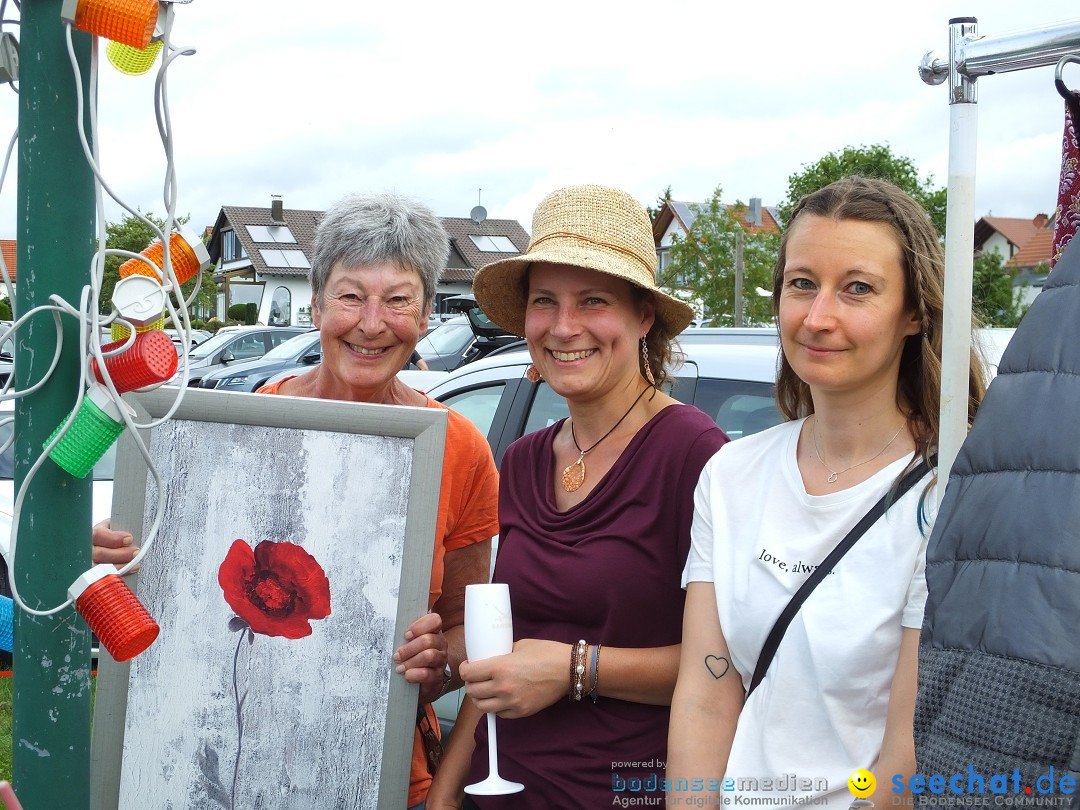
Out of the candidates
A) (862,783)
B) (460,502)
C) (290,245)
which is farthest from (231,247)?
(862,783)

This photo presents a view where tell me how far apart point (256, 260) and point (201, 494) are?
2293 inches

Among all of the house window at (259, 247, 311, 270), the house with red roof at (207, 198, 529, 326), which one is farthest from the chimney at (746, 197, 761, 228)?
the house window at (259, 247, 311, 270)

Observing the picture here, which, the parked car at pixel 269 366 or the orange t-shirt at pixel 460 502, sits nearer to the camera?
the orange t-shirt at pixel 460 502

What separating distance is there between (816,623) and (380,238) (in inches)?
57.6

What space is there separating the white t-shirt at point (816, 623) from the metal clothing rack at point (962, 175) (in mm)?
286

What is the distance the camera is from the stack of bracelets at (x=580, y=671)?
7.22 ft

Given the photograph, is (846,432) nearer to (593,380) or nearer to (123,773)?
(593,380)

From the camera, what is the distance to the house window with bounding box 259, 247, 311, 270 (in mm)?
58562

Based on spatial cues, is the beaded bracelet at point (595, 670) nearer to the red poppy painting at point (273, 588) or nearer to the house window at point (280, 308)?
the red poppy painting at point (273, 588)

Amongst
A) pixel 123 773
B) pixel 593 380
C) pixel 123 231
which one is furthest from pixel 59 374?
pixel 123 231

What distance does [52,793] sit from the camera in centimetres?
164

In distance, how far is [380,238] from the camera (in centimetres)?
263

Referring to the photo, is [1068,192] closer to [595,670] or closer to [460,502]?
[595,670]

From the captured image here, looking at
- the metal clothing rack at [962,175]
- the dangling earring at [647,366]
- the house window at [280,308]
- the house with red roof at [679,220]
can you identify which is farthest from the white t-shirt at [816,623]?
the house with red roof at [679,220]
